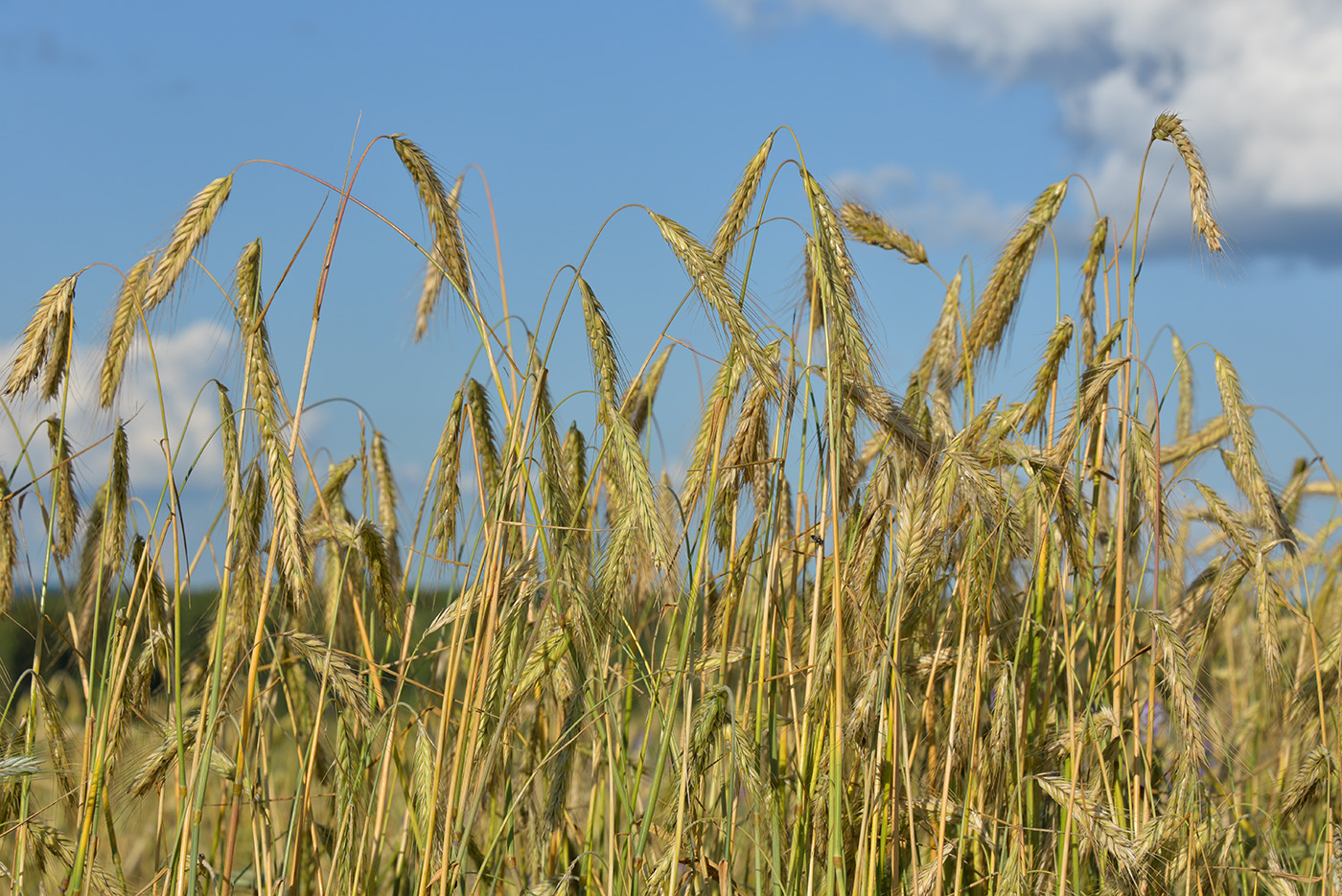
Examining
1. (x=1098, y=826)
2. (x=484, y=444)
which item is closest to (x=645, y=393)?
(x=484, y=444)

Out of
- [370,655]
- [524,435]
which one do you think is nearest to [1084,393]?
[524,435]

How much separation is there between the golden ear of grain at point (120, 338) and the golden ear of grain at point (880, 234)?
6.21ft

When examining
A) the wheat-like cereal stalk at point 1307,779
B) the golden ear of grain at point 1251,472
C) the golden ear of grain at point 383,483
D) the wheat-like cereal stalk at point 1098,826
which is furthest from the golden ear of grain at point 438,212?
the wheat-like cereal stalk at point 1307,779

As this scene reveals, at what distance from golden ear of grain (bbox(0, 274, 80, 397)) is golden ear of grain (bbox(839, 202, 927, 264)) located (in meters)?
2.03

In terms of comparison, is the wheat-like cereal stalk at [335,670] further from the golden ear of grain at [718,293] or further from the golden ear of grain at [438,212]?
the golden ear of grain at [718,293]

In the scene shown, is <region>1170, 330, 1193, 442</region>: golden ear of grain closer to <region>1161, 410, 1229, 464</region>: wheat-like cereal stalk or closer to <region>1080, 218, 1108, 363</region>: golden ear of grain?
<region>1161, 410, 1229, 464</region>: wheat-like cereal stalk

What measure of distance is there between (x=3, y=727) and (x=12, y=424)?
0.73 m

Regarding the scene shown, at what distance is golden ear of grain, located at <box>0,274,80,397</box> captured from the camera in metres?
1.96

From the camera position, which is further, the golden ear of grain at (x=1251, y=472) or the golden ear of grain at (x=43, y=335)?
the golden ear of grain at (x=1251, y=472)

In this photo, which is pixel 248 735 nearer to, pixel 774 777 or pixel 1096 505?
pixel 774 777

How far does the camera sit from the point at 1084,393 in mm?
2213

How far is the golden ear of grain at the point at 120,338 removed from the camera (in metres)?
2.12

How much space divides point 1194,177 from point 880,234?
2.77 ft

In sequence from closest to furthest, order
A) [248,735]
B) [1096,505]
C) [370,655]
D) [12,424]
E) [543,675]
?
[543,675]
[248,735]
[370,655]
[12,424]
[1096,505]
